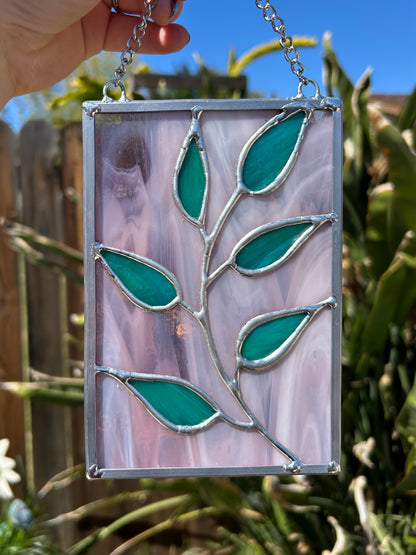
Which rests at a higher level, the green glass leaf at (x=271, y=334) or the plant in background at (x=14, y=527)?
the green glass leaf at (x=271, y=334)

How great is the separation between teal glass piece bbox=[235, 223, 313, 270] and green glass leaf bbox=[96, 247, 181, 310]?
0.11 meters

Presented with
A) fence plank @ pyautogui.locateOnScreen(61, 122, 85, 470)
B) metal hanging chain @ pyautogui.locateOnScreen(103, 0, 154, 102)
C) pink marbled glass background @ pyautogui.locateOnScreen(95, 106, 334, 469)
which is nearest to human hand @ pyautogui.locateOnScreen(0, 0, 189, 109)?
metal hanging chain @ pyautogui.locateOnScreen(103, 0, 154, 102)

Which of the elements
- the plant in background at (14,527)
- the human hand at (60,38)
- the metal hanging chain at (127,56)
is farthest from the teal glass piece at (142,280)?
the plant in background at (14,527)

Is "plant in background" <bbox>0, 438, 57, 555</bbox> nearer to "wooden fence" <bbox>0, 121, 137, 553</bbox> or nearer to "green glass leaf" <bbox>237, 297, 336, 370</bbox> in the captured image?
"wooden fence" <bbox>0, 121, 137, 553</bbox>

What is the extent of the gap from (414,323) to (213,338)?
3.24 ft

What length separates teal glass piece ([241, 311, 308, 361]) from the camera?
0.79 m

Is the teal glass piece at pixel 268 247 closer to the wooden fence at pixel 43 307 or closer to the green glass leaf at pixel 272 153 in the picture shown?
the green glass leaf at pixel 272 153

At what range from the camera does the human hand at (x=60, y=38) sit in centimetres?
87

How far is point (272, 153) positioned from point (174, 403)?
15.8 inches

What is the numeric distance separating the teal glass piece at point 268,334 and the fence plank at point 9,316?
4.13 ft

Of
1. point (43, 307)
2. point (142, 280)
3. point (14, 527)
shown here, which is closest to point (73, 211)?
point (43, 307)

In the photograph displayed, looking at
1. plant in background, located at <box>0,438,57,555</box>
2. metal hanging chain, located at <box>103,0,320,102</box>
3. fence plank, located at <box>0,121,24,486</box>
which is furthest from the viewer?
fence plank, located at <box>0,121,24,486</box>

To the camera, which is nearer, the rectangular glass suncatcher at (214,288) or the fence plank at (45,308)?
the rectangular glass suncatcher at (214,288)

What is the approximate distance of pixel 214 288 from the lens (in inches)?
30.8
